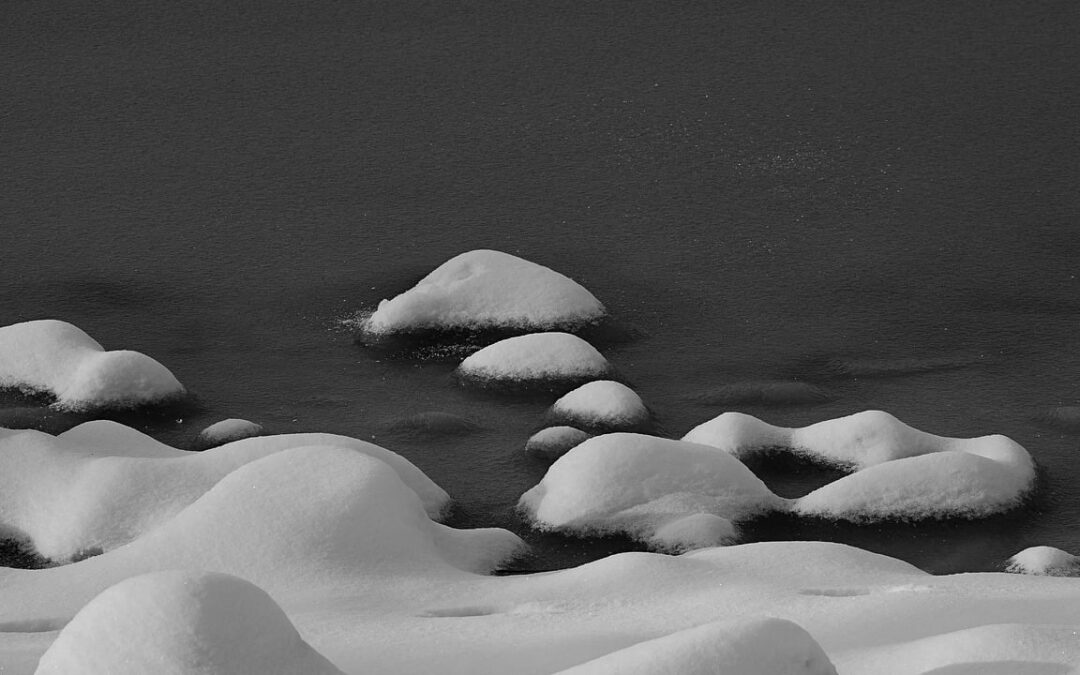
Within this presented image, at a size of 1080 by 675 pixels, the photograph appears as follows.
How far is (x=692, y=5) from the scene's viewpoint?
2664cm

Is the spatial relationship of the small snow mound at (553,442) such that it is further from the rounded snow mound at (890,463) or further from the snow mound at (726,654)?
the snow mound at (726,654)

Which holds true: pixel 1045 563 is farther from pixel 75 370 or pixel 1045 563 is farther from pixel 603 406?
pixel 75 370

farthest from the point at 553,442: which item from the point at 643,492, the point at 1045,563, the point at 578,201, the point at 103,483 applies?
the point at 578,201

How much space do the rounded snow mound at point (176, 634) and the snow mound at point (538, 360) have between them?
7.64m

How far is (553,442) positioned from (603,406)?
28.6 inches

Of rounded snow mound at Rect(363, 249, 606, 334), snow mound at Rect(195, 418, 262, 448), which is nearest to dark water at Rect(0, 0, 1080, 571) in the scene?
snow mound at Rect(195, 418, 262, 448)

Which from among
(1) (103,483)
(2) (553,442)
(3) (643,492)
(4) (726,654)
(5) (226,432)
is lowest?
(4) (726,654)

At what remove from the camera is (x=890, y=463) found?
1226 cm

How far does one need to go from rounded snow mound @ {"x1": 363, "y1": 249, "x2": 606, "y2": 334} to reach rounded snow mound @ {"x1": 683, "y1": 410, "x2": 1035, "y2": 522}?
10.1ft

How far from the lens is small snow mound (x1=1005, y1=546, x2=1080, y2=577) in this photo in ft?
36.8

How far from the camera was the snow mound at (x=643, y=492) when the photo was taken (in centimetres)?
1183

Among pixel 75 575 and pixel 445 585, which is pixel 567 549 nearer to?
pixel 445 585

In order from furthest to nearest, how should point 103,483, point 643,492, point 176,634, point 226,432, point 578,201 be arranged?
point 578,201 → point 226,432 → point 643,492 → point 103,483 → point 176,634

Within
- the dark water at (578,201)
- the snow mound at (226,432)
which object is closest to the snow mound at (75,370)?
the dark water at (578,201)
